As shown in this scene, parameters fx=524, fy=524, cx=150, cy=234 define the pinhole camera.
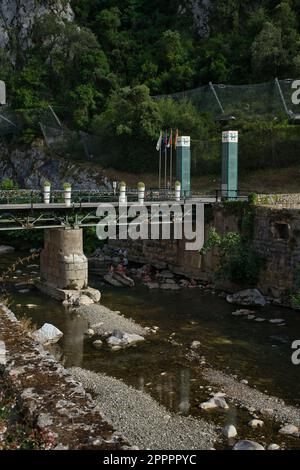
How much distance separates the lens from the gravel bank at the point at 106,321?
21.8 m

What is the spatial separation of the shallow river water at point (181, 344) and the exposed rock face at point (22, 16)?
4849 cm

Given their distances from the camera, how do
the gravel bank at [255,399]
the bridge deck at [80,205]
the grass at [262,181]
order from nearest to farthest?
the gravel bank at [255,399], the bridge deck at [80,205], the grass at [262,181]

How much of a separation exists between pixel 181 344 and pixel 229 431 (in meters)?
7.45

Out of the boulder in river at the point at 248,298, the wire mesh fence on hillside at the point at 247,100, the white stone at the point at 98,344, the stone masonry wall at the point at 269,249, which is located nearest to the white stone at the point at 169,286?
the stone masonry wall at the point at 269,249

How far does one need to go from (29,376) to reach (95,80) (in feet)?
182

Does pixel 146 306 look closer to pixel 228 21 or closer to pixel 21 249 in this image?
pixel 21 249

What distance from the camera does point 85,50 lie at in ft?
205

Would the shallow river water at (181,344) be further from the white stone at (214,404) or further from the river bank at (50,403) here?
the river bank at (50,403)

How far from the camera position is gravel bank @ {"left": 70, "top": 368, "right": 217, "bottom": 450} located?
12.6 meters

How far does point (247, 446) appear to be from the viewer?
Result: 12.1 m

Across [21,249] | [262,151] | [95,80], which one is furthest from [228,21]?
[21,249]

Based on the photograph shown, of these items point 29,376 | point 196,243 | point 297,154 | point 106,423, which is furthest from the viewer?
point 297,154

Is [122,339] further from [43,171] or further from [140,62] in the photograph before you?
[140,62]

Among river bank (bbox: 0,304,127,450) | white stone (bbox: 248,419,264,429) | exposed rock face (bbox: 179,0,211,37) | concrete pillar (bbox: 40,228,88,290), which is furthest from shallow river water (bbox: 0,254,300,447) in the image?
exposed rock face (bbox: 179,0,211,37)
